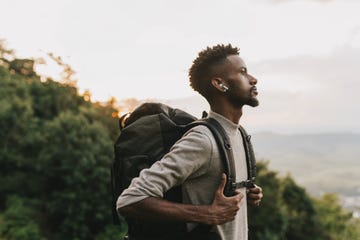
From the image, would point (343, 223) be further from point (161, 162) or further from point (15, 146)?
point (161, 162)

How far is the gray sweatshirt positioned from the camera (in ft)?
8.08

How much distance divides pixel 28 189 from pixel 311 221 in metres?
29.0

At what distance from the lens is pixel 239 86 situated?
9.16 feet

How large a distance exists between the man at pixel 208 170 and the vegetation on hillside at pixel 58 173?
3151cm

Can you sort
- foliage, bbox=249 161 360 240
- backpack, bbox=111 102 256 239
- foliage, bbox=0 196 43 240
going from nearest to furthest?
backpack, bbox=111 102 256 239, foliage, bbox=0 196 43 240, foliage, bbox=249 161 360 240

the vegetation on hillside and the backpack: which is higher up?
the vegetation on hillside

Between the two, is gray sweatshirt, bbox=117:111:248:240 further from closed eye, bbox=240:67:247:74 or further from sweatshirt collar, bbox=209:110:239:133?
closed eye, bbox=240:67:247:74

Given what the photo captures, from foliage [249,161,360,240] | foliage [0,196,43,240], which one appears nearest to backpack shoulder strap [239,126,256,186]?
foliage [0,196,43,240]

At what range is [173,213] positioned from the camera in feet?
8.21

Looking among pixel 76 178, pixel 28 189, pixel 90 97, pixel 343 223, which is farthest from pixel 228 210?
pixel 343 223

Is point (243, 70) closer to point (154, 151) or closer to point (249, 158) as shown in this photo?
point (249, 158)

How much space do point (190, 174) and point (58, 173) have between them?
36.0m

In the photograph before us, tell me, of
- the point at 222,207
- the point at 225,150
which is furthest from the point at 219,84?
the point at 222,207

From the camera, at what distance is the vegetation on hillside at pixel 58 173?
35375 millimetres
